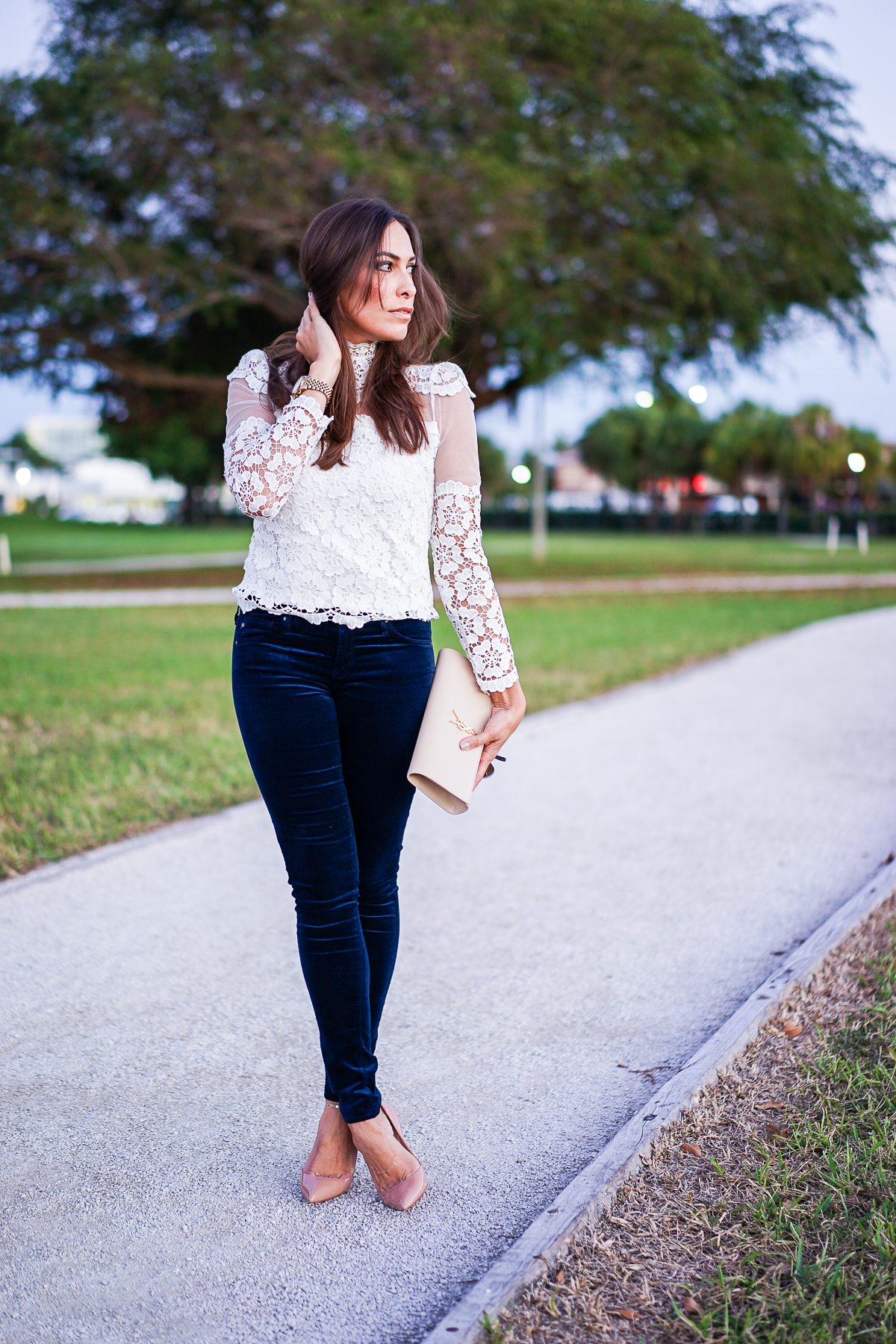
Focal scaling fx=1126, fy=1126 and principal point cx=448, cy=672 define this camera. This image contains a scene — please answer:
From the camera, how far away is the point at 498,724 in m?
2.49

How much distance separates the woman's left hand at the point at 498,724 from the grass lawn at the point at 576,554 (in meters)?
19.2

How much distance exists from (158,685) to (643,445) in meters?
77.6

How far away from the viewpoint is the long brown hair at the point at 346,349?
2.33 meters

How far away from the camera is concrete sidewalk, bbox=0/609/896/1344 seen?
223 cm

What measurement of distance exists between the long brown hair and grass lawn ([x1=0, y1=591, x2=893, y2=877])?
3.01 metres

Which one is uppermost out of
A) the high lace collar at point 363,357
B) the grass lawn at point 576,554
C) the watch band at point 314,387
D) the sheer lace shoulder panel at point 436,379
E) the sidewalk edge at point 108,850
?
the high lace collar at point 363,357

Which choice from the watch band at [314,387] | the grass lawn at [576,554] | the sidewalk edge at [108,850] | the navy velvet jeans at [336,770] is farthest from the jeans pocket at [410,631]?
the grass lawn at [576,554]

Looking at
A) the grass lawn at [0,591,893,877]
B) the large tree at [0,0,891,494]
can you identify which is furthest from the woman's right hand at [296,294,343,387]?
the large tree at [0,0,891,494]

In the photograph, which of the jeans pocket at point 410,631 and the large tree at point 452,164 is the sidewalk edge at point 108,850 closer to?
the jeans pocket at point 410,631

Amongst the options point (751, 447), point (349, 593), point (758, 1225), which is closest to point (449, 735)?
point (349, 593)

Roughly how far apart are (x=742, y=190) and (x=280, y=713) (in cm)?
1701

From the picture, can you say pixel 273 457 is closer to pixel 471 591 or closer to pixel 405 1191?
pixel 471 591

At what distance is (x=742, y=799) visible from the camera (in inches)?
232

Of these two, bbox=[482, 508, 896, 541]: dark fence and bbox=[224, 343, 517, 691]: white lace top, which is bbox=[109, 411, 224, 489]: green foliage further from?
bbox=[224, 343, 517, 691]: white lace top
